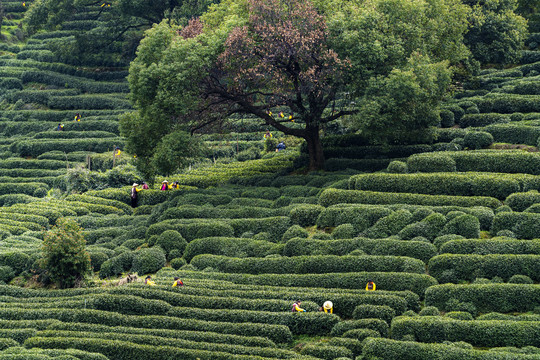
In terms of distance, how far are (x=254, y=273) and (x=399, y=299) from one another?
8108 millimetres

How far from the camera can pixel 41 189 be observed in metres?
57.3

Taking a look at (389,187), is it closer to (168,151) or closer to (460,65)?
(168,151)

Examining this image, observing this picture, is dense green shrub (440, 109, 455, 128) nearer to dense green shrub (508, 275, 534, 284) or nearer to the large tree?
the large tree

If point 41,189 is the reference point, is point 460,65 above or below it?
above

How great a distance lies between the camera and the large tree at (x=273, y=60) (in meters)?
42.5

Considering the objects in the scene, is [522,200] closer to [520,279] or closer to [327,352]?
[520,279]

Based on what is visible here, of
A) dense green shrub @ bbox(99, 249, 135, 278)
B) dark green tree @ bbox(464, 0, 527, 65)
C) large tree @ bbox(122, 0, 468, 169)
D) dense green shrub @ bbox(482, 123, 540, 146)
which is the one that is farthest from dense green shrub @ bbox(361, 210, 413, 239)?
dark green tree @ bbox(464, 0, 527, 65)

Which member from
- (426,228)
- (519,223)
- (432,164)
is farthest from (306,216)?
(519,223)

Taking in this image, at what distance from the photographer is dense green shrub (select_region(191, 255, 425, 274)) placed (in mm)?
30906

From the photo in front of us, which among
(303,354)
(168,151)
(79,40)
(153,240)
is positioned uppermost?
(79,40)

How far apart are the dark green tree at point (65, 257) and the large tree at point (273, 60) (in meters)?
11.0

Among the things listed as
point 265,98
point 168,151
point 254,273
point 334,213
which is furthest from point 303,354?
point 265,98

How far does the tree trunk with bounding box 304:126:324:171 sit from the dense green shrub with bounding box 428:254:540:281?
1613 cm

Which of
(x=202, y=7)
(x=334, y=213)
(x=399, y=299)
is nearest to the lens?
(x=399, y=299)
